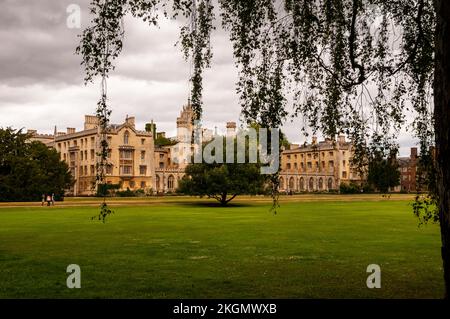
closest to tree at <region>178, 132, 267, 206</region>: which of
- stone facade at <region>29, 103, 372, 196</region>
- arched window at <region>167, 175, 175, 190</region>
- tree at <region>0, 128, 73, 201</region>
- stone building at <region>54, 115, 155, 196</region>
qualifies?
tree at <region>0, 128, 73, 201</region>

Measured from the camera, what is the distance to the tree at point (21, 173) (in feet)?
204

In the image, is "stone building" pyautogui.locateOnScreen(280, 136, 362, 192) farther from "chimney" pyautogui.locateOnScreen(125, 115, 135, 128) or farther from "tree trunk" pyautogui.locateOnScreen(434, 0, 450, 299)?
"tree trunk" pyautogui.locateOnScreen(434, 0, 450, 299)

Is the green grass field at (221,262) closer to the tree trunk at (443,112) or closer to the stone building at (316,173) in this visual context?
the tree trunk at (443,112)

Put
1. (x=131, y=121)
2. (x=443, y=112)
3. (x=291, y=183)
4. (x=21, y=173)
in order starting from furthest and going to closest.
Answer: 1. (x=291, y=183)
2. (x=131, y=121)
3. (x=21, y=173)
4. (x=443, y=112)

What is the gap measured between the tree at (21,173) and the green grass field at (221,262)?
131 feet

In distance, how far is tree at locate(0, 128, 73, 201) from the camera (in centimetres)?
6225

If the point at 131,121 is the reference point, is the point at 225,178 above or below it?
below

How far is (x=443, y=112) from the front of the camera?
21.1ft

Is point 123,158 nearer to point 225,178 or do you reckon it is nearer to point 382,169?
point 225,178

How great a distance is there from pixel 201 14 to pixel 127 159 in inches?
3717

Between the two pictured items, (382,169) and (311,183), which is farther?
(311,183)

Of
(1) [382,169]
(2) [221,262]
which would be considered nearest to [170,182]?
(2) [221,262]

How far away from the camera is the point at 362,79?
29.0ft

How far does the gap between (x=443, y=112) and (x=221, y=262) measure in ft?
33.3
